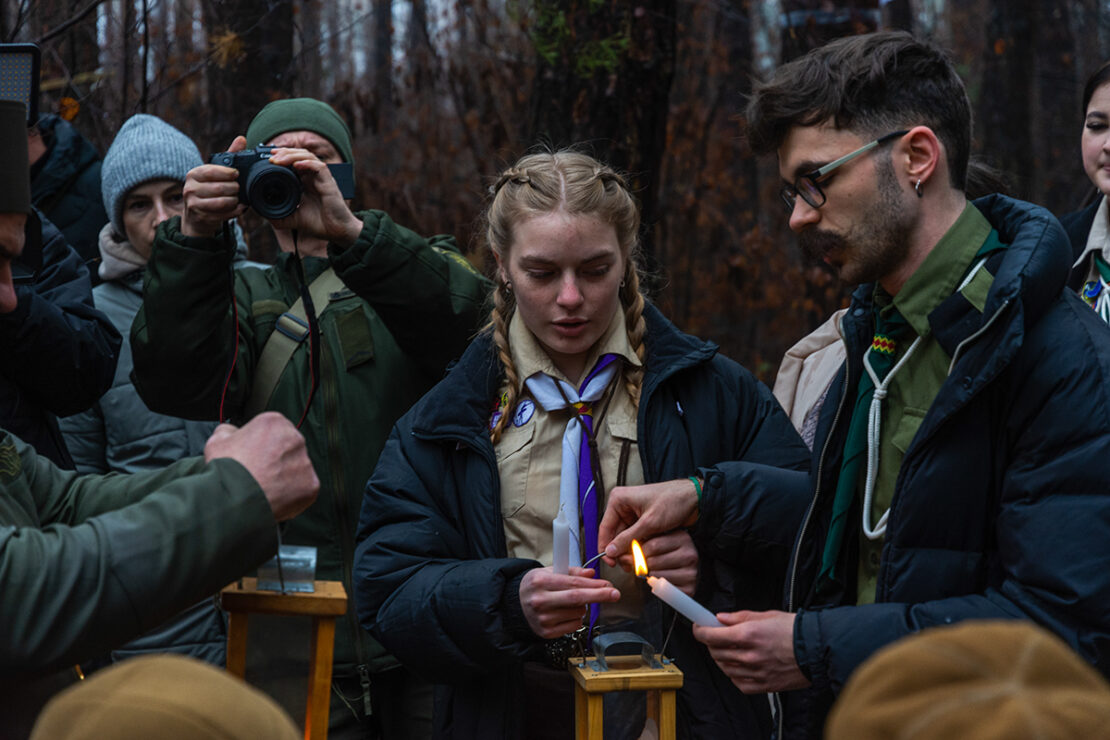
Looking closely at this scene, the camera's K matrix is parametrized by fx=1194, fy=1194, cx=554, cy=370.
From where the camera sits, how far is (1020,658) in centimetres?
105

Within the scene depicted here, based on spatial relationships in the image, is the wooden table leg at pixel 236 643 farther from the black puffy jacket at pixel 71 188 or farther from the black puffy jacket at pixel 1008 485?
the black puffy jacket at pixel 71 188

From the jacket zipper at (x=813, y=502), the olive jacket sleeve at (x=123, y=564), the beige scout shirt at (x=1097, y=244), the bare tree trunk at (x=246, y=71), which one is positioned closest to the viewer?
the olive jacket sleeve at (x=123, y=564)

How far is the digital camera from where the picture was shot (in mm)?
3230

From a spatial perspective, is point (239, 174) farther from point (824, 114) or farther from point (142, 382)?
point (824, 114)

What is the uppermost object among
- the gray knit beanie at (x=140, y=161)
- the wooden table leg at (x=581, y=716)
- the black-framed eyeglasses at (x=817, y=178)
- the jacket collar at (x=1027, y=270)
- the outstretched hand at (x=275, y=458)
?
the gray knit beanie at (x=140, y=161)

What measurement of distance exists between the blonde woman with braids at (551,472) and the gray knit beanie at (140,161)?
1.67 metres

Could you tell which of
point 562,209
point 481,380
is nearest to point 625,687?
point 481,380

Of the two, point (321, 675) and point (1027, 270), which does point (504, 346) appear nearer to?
point (321, 675)

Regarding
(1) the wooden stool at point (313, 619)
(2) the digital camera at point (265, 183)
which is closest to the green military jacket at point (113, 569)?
(1) the wooden stool at point (313, 619)

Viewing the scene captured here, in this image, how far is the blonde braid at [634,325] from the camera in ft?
9.57

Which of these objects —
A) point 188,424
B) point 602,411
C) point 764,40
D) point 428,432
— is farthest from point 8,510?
point 764,40

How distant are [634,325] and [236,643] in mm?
1208

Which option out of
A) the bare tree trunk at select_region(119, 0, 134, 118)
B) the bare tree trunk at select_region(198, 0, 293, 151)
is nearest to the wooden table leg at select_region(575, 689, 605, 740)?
the bare tree trunk at select_region(119, 0, 134, 118)

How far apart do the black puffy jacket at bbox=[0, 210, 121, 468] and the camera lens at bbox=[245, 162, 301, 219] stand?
559 mm
